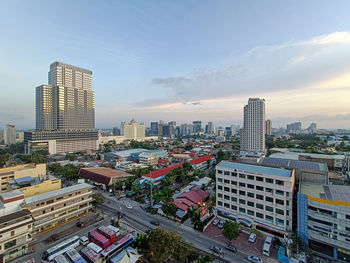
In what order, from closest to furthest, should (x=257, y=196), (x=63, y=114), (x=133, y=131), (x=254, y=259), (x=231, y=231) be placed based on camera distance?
(x=254, y=259) → (x=231, y=231) → (x=257, y=196) → (x=63, y=114) → (x=133, y=131)

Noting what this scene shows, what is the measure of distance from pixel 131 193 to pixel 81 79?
89.0 metres

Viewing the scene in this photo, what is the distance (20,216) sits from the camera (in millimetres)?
20984

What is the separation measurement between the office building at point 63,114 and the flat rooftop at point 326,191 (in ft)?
327

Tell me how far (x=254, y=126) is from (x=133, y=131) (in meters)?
115

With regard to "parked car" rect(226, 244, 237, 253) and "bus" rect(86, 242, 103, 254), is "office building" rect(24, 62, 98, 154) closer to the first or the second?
"bus" rect(86, 242, 103, 254)

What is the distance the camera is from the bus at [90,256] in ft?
60.1

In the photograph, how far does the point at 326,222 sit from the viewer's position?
19406mm

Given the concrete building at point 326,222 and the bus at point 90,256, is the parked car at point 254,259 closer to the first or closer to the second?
the concrete building at point 326,222

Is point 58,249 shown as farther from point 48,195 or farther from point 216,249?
point 216,249

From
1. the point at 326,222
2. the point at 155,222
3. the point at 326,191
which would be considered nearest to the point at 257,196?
the point at 326,222

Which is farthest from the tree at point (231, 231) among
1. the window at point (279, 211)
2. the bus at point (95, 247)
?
the bus at point (95, 247)

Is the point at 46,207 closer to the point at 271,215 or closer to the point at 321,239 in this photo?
the point at 271,215

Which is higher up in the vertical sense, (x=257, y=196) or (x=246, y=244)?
(x=257, y=196)

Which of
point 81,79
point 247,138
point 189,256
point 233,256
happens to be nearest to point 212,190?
point 233,256
